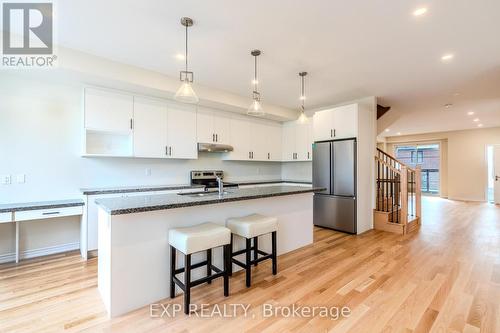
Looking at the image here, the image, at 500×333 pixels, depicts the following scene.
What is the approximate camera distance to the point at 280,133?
6074mm

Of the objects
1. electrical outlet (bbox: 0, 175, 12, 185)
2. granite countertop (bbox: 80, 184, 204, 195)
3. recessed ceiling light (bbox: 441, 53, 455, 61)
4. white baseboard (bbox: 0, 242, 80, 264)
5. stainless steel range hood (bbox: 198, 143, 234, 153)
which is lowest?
white baseboard (bbox: 0, 242, 80, 264)

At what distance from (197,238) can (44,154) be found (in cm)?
278

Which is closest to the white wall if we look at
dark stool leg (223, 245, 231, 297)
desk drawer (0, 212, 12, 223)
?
desk drawer (0, 212, 12, 223)

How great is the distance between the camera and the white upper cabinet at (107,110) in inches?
134

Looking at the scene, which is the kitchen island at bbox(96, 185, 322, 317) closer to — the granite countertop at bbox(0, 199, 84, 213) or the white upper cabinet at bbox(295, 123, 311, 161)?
the granite countertop at bbox(0, 199, 84, 213)

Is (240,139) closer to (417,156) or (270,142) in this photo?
(270,142)

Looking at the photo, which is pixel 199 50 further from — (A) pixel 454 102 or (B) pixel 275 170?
(A) pixel 454 102

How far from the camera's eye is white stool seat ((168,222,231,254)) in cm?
203

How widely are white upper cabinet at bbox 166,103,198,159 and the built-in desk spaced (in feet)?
5.00

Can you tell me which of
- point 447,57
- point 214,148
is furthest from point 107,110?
point 447,57

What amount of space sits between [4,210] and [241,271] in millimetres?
2763

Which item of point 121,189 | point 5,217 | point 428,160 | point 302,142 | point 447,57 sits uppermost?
point 447,57

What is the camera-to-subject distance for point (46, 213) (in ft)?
Answer: 9.70

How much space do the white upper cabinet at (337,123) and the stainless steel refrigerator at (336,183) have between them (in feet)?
0.46
